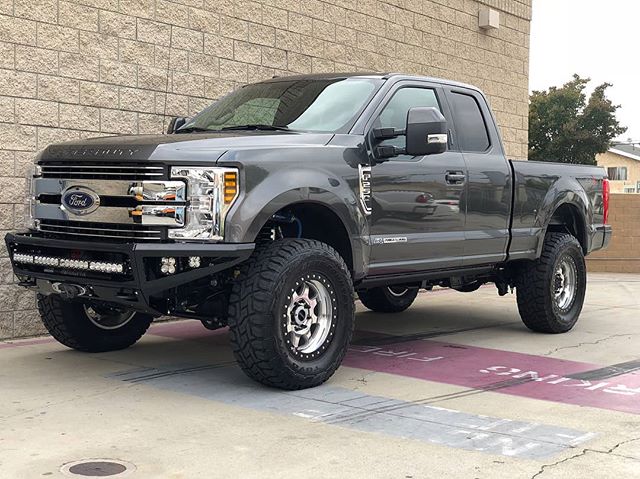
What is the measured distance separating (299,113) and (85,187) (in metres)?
1.81

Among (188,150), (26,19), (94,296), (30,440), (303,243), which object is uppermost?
(26,19)

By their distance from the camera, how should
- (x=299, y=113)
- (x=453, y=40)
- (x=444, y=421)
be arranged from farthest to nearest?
(x=453, y=40) < (x=299, y=113) < (x=444, y=421)

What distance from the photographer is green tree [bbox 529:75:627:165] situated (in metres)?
60.7

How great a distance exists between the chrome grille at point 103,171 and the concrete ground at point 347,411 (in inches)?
55.6

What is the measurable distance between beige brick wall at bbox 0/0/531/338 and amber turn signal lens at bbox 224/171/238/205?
3104mm

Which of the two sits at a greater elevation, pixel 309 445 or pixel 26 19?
pixel 26 19

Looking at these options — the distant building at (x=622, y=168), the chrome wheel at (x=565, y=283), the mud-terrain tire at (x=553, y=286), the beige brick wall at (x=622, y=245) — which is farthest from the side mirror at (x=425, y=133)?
the distant building at (x=622, y=168)

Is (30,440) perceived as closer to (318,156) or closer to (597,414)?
(318,156)

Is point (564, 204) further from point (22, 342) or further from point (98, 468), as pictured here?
point (98, 468)

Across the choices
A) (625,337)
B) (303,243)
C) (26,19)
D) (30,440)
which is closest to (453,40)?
(625,337)

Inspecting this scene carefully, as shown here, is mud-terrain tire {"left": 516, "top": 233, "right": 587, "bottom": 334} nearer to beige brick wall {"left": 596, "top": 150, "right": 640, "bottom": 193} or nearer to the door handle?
the door handle

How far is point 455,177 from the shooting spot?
7637mm

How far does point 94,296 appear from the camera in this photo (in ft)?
20.0

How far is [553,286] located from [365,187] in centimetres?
307
